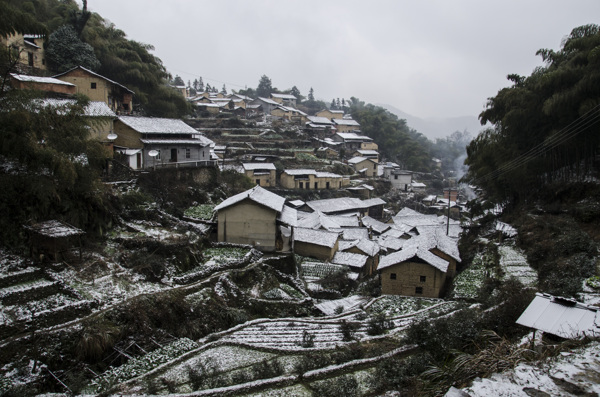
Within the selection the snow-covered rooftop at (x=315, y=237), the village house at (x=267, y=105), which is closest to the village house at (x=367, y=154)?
the village house at (x=267, y=105)

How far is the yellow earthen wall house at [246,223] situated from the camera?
83.6 feet

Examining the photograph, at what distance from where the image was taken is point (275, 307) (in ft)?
60.6

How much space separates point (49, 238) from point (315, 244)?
1749 cm

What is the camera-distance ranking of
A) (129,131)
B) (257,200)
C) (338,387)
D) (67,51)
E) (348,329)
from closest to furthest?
(338,387)
(348,329)
(257,200)
(129,131)
(67,51)

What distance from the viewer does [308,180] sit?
53438mm

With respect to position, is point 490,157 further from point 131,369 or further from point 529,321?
point 131,369

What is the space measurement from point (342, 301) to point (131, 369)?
1174 centimetres

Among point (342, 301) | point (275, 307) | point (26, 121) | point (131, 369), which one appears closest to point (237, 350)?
point (131, 369)

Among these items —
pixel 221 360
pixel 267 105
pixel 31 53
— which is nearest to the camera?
pixel 221 360

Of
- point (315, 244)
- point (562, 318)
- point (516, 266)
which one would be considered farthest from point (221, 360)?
point (516, 266)

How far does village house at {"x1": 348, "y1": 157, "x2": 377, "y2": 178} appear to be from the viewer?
216 feet

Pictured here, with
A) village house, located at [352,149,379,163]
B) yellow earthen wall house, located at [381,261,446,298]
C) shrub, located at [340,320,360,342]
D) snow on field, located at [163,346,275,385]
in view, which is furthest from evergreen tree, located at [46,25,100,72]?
village house, located at [352,149,379,163]

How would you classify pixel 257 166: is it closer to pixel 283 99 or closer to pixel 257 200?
pixel 257 200

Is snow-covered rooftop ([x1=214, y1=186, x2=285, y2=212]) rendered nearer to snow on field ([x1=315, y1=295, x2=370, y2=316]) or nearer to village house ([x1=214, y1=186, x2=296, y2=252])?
village house ([x1=214, y1=186, x2=296, y2=252])
